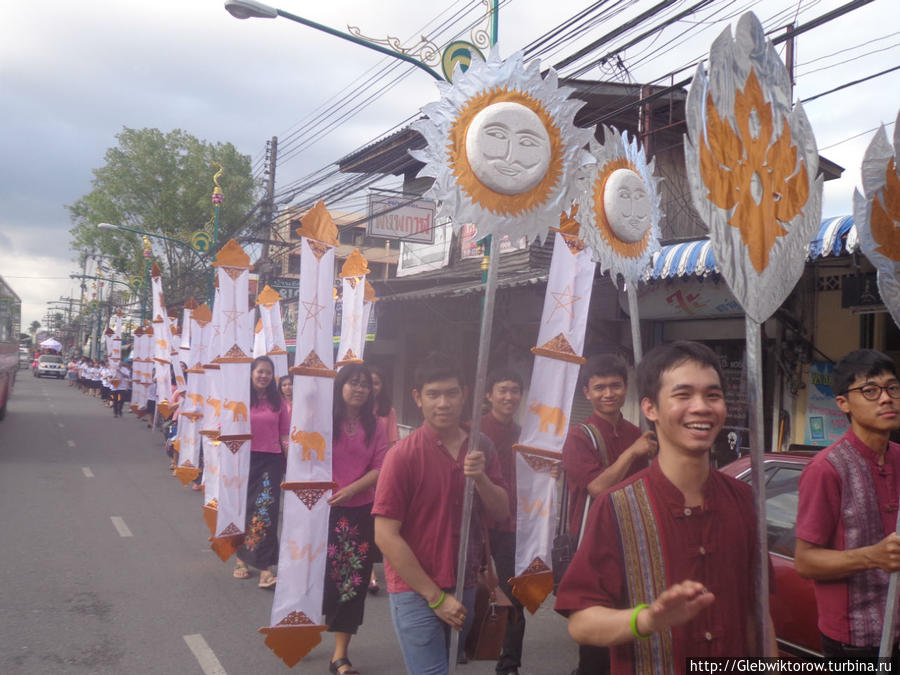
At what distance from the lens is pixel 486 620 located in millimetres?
3338

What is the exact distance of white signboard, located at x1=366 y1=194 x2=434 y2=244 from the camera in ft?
47.9

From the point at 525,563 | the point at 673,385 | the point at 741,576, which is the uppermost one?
the point at 673,385

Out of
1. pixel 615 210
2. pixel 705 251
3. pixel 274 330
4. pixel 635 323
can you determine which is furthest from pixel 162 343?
pixel 635 323

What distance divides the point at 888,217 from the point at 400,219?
12662mm

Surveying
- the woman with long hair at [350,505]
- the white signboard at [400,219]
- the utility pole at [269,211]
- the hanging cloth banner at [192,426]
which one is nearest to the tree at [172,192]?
the utility pole at [269,211]

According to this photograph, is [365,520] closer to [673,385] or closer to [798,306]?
[673,385]

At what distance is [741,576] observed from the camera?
6.21ft

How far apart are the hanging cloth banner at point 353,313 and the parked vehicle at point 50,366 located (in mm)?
55261

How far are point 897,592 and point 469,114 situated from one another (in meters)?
2.37

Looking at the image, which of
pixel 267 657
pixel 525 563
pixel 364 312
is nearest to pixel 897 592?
pixel 525 563

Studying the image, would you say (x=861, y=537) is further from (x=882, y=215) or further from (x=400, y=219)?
(x=400, y=219)

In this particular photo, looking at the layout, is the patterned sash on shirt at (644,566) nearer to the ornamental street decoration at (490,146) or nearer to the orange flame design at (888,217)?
the orange flame design at (888,217)

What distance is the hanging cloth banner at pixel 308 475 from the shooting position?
4367 millimetres

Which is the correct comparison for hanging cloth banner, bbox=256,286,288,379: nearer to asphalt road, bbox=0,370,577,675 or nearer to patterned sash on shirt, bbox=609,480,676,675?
asphalt road, bbox=0,370,577,675
